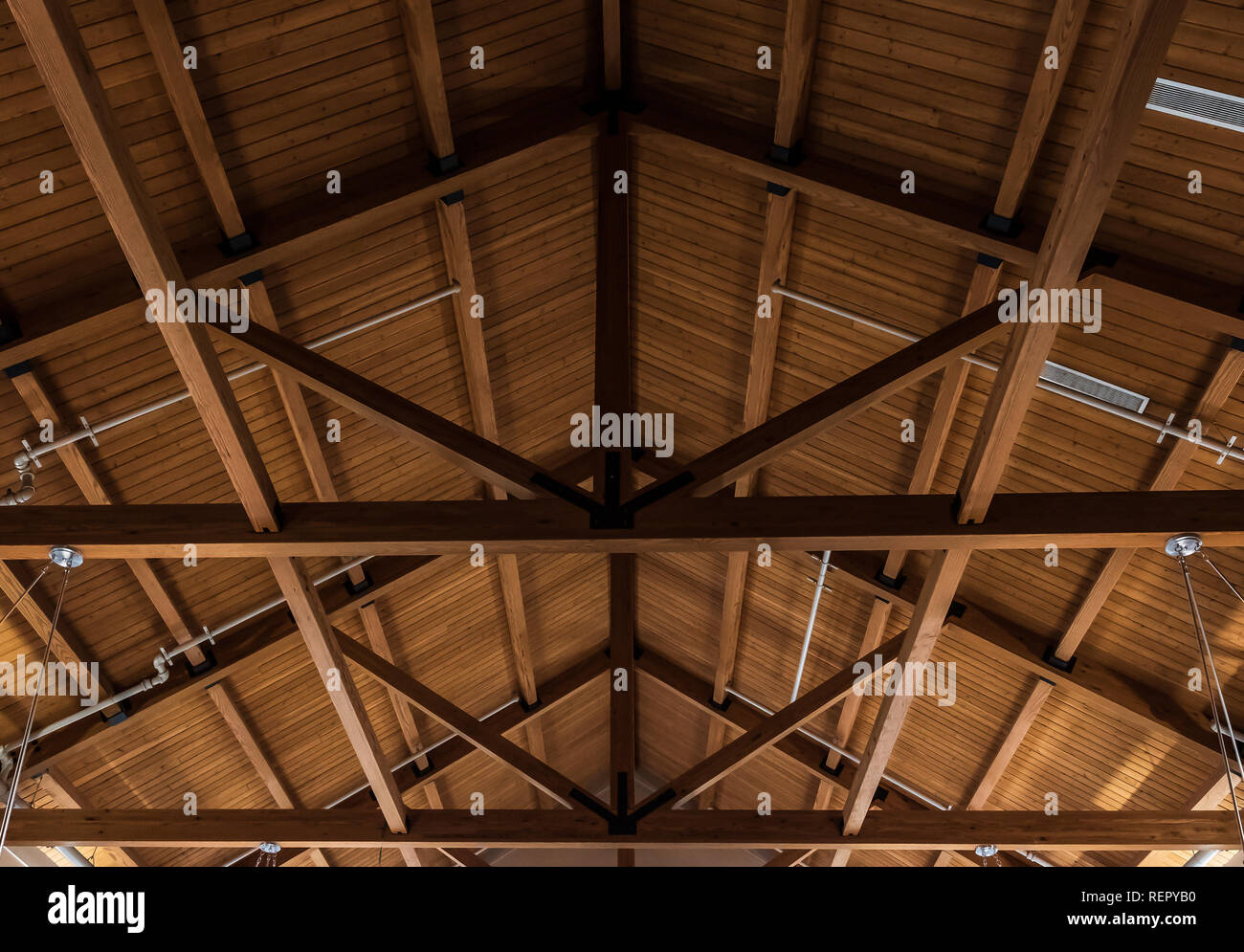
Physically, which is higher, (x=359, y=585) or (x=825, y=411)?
(x=359, y=585)

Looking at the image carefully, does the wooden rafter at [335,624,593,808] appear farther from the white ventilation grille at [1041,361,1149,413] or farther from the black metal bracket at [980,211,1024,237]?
the black metal bracket at [980,211,1024,237]

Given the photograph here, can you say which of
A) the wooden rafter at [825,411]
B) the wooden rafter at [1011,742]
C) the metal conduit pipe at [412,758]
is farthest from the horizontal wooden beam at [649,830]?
the wooden rafter at [825,411]

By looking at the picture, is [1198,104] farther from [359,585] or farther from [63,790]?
[63,790]

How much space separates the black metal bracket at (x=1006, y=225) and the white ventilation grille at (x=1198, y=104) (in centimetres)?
116

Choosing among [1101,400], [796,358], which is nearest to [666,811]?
[796,358]

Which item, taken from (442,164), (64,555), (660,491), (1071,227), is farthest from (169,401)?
(1071,227)

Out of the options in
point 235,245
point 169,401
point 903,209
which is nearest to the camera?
point 235,245

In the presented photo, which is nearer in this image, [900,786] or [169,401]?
[169,401]

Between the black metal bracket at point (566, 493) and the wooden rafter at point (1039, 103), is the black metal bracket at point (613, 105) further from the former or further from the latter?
the black metal bracket at point (566, 493)

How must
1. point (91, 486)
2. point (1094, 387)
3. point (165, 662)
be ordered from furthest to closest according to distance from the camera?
point (165, 662) → point (91, 486) → point (1094, 387)

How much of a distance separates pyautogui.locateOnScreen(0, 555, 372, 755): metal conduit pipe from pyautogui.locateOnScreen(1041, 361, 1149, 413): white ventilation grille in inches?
234

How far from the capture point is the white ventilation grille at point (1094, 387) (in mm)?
7820

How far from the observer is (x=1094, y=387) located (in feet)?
26.2

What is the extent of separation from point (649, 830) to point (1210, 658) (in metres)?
5.15
